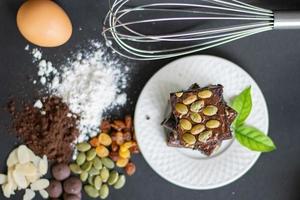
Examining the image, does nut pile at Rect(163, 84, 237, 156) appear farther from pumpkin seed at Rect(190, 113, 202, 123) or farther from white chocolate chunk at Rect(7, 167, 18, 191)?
white chocolate chunk at Rect(7, 167, 18, 191)

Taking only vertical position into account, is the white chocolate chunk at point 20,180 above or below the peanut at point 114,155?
below

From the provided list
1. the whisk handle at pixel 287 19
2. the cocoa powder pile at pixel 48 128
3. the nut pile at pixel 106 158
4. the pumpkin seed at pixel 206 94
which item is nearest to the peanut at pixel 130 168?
the nut pile at pixel 106 158

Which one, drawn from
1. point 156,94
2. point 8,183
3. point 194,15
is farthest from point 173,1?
point 8,183

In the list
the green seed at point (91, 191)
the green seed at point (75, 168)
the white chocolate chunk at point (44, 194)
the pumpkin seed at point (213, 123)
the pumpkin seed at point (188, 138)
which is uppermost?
the pumpkin seed at point (213, 123)

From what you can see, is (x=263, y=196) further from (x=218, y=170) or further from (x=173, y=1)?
(x=173, y=1)

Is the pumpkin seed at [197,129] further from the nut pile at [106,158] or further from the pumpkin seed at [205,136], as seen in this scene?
the nut pile at [106,158]

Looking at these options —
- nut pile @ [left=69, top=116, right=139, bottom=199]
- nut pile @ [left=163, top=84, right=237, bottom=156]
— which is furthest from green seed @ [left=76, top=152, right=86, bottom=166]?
nut pile @ [left=163, top=84, right=237, bottom=156]

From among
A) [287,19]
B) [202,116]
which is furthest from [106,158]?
[287,19]
